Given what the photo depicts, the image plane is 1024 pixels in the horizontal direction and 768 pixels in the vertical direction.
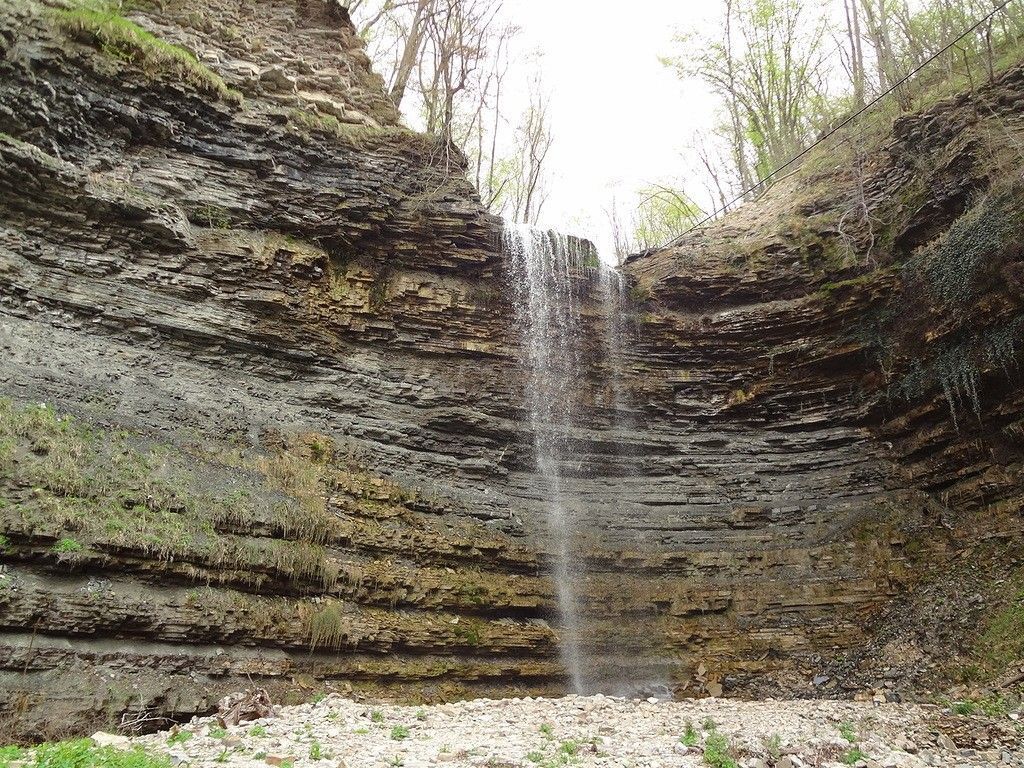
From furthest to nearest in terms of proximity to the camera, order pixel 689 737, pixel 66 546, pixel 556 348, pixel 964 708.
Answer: pixel 556 348 < pixel 964 708 < pixel 66 546 < pixel 689 737

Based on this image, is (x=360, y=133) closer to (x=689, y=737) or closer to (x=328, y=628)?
(x=328, y=628)

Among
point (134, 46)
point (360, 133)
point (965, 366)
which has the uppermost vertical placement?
point (134, 46)

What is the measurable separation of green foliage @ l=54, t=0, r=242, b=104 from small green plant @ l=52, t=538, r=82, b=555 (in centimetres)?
886

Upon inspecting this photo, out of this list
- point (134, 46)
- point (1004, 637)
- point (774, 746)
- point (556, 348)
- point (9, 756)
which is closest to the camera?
point (9, 756)

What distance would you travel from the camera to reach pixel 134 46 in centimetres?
1182

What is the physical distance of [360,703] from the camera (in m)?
8.81

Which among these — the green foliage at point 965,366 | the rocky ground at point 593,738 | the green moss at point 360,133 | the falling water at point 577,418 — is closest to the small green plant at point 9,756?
the rocky ground at point 593,738

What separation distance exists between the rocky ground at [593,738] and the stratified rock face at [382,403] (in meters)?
1.59

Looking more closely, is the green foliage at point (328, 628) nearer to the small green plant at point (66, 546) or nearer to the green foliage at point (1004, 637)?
the small green plant at point (66, 546)

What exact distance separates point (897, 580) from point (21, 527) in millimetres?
13863

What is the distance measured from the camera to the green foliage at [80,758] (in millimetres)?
4578

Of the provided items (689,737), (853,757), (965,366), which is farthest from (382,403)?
(965,366)

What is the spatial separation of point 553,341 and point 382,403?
4.34 meters

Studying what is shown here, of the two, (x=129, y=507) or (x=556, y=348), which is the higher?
(x=556, y=348)
